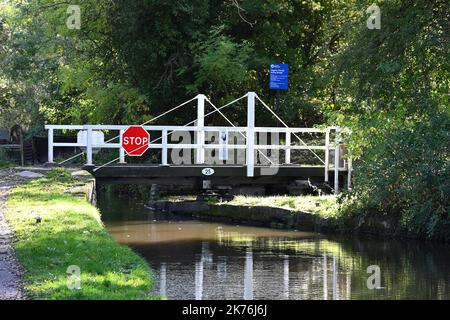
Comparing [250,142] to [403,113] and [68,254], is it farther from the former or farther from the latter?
[68,254]

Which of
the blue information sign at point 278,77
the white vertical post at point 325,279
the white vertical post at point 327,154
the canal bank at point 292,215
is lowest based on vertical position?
the white vertical post at point 325,279

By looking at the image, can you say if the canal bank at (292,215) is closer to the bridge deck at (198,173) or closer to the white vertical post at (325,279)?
the bridge deck at (198,173)

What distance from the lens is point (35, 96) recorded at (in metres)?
43.5

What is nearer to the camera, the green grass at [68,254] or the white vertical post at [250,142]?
the green grass at [68,254]

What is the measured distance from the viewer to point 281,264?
1545cm

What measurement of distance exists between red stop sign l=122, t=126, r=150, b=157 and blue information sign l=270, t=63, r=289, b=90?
20.2ft

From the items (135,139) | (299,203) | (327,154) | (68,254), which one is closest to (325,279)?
(68,254)

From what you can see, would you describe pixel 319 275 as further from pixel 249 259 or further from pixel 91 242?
pixel 91 242

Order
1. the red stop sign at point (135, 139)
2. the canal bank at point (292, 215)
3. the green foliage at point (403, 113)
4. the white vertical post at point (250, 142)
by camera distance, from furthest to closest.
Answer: the white vertical post at point (250, 142)
the red stop sign at point (135, 139)
the canal bank at point (292, 215)
the green foliage at point (403, 113)

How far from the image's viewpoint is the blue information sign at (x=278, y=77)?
94.4ft

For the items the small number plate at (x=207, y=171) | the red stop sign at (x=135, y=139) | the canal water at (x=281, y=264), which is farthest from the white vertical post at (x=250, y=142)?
the red stop sign at (x=135, y=139)

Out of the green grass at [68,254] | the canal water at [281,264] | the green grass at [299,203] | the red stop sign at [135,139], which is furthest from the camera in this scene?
the red stop sign at [135,139]

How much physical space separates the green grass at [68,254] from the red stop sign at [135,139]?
21.3ft
